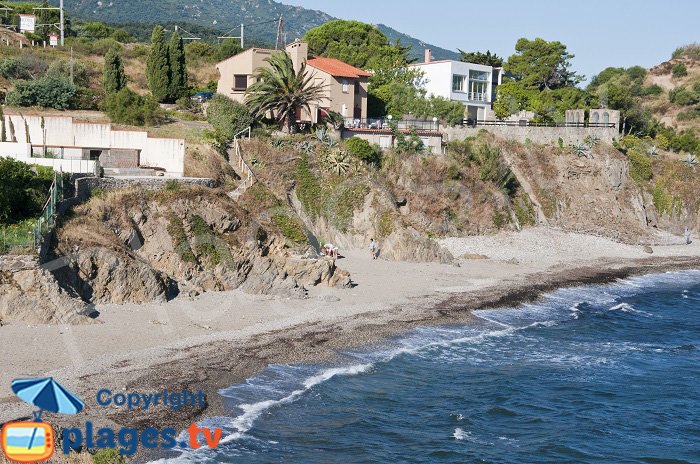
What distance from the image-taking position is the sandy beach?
79.7 feet

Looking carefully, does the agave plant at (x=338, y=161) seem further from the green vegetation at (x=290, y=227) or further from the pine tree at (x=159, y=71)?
the pine tree at (x=159, y=71)

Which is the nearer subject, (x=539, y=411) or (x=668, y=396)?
(x=539, y=411)

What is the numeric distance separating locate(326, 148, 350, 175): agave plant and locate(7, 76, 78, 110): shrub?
18.7 m

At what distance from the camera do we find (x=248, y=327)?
31312mm

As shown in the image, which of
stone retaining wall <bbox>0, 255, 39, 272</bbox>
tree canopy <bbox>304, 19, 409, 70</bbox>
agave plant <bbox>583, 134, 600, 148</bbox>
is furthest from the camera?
tree canopy <bbox>304, 19, 409, 70</bbox>

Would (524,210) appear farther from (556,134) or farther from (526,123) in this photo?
(526,123)

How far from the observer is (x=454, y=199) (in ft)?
177

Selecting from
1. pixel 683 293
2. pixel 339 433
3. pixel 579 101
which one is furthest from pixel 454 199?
pixel 339 433

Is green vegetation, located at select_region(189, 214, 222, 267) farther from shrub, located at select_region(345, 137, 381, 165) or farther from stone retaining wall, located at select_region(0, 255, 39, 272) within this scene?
shrub, located at select_region(345, 137, 381, 165)

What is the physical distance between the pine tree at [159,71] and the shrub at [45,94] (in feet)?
24.0

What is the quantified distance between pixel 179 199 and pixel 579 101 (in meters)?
48.5

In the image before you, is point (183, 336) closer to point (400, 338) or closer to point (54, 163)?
point (400, 338)

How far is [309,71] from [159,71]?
11.6 metres

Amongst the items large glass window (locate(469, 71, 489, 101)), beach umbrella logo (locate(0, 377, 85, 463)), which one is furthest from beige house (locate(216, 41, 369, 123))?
beach umbrella logo (locate(0, 377, 85, 463))
